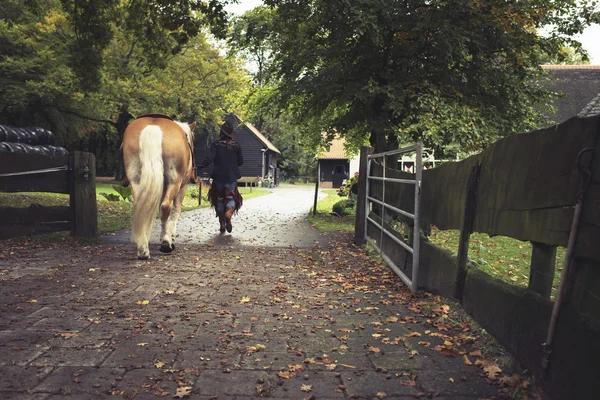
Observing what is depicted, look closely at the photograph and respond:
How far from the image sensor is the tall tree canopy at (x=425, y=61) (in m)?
10.8

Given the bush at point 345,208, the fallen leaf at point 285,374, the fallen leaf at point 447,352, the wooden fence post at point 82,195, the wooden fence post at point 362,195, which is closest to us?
Result: the fallen leaf at point 285,374

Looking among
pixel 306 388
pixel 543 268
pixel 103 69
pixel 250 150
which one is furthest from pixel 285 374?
pixel 250 150

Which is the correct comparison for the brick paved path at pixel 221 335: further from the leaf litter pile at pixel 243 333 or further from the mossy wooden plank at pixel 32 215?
the mossy wooden plank at pixel 32 215

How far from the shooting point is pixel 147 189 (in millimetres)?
6656

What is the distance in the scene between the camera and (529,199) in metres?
2.76

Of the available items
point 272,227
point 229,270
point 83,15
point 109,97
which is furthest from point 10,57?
point 229,270

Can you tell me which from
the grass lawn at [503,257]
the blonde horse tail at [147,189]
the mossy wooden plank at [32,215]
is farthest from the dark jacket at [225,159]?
the grass lawn at [503,257]

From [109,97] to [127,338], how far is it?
25673 mm

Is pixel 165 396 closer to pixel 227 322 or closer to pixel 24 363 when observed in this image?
pixel 24 363

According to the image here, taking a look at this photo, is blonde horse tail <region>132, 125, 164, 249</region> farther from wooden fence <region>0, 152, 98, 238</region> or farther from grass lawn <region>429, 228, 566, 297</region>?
grass lawn <region>429, 228, 566, 297</region>

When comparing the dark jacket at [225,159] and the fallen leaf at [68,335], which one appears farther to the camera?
the dark jacket at [225,159]

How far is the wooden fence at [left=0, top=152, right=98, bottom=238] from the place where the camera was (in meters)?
8.05

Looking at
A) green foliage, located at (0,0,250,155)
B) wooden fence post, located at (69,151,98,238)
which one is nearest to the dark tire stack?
green foliage, located at (0,0,250,155)

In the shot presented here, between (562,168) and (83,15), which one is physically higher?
(83,15)
